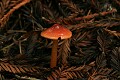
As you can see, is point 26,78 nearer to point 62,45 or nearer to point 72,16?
point 62,45

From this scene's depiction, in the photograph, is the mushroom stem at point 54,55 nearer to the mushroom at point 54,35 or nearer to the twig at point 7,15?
the mushroom at point 54,35

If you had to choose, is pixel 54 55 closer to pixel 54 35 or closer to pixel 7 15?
pixel 54 35

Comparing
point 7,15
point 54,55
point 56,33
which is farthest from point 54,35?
point 7,15

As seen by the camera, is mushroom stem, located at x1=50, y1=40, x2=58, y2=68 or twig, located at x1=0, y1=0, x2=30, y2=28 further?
twig, located at x1=0, y1=0, x2=30, y2=28

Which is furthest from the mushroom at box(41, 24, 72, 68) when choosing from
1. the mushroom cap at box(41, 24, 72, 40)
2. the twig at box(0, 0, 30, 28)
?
the twig at box(0, 0, 30, 28)

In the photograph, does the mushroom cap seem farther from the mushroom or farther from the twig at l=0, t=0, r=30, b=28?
the twig at l=0, t=0, r=30, b=28

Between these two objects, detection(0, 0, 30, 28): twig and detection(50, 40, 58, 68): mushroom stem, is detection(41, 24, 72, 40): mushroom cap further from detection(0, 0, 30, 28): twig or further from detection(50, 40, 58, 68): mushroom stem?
detection(0, 0, 30, 28): twig

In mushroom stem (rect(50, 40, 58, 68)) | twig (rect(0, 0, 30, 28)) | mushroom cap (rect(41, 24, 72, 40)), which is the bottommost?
mushroom stem (rect(50, 40, 58, 68))

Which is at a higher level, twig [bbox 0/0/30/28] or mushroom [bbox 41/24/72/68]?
twig [bbox 0/0/30/28]
